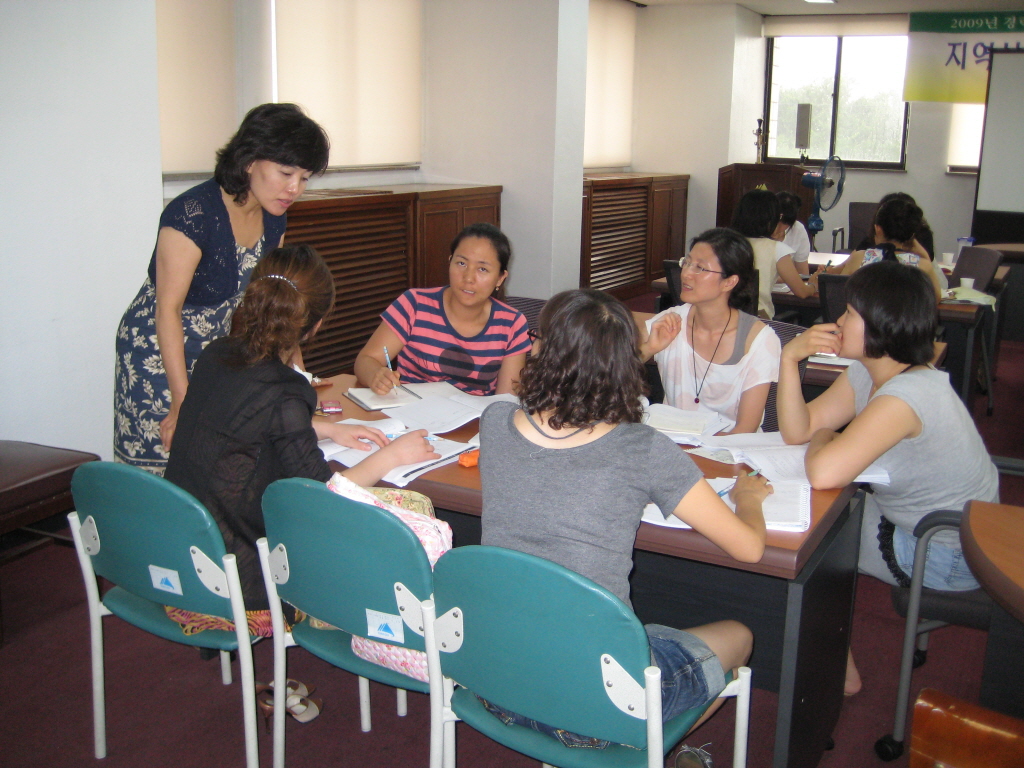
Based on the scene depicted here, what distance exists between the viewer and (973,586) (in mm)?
1954

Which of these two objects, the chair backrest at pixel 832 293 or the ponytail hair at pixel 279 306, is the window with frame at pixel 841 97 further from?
the ponytail hair at pixel 279 306

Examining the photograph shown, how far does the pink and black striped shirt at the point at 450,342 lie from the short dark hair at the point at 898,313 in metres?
1.07

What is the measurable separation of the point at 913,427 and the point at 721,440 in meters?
0.42

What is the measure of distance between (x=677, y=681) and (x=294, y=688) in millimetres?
1144

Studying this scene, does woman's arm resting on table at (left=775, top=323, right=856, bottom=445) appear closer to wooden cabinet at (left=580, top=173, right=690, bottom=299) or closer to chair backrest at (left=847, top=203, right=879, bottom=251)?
wooden cabinet at (left=580, top=173, right=690, bottom=299)

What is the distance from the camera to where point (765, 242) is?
4203 mm

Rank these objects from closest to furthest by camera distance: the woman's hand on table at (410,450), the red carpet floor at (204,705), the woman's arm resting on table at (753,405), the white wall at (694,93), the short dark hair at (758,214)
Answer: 1. the woman's hand on table at (410,450)
2. the red carpet floor at (204,705)
3. the woman's arm resting on table at (753,405)
4. the short dark hair at (758,214)
5. the white wall at (694,93)

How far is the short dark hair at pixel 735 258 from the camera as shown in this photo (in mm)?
2646

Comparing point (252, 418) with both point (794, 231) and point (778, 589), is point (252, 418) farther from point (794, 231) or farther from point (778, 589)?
point (794, 231)

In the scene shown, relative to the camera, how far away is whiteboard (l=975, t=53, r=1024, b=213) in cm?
760

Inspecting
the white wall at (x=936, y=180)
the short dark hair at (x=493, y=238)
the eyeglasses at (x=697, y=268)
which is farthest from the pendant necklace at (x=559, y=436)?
the white wall at (x=936, y=180)

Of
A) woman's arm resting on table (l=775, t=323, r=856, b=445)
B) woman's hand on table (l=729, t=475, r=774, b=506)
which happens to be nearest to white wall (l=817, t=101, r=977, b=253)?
woman's arm resting on table (l=775, t=323, r=856, b=445)

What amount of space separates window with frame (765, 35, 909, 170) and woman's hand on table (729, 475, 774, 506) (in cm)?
839

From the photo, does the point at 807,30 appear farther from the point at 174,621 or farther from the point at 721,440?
the point at 174,621
